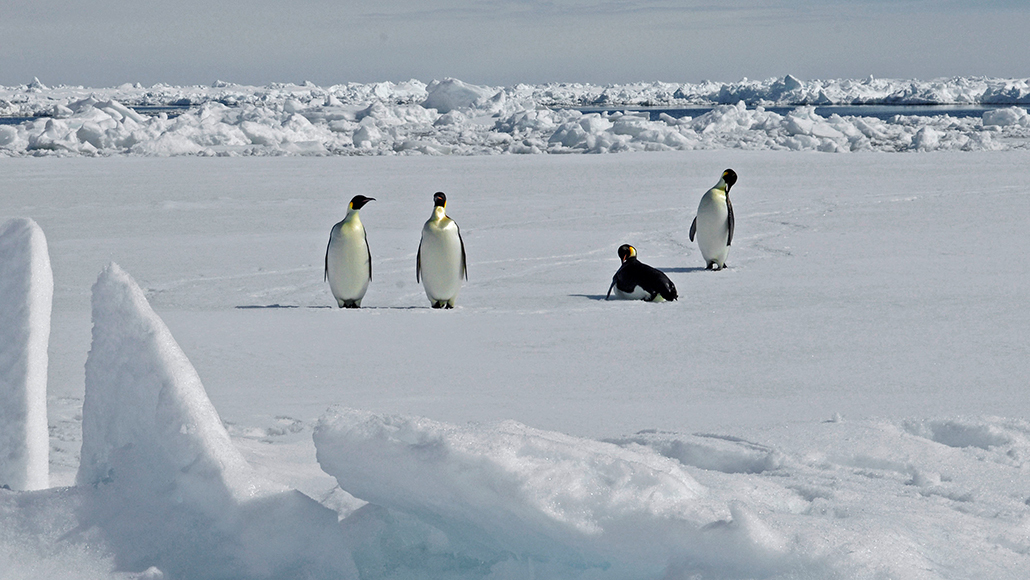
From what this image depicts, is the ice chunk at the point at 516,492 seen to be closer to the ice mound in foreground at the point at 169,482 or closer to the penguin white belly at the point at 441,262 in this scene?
the ice mound in foreground at the point at 169,482

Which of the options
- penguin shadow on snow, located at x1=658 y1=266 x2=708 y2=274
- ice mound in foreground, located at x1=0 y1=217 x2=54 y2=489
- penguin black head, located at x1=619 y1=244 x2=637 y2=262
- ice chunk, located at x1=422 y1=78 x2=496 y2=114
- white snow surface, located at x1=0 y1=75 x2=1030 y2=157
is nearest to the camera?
ice mound in foreground, located at x1=0 y1=217 x2=54 y2=489

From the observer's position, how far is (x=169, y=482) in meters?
A: 1.63

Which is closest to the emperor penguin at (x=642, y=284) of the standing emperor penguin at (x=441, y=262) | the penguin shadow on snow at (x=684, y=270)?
the standing emperor penguin at (x=441, y=262)

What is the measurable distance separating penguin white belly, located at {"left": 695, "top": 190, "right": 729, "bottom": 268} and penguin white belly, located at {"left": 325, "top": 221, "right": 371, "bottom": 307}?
2.21m

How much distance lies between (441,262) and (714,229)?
6.42 ft

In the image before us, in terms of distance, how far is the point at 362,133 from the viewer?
19.7m

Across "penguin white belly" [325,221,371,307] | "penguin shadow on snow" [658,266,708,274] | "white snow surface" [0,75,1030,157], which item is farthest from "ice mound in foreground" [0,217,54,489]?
"white snow surface" [0,75,1030,157]

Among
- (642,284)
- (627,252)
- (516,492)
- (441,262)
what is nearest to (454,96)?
(627,252)

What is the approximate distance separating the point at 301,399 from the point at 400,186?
8954 millimetres

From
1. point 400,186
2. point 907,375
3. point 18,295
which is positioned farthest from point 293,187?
point 18,295

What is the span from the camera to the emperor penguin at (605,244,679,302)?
17.1ft

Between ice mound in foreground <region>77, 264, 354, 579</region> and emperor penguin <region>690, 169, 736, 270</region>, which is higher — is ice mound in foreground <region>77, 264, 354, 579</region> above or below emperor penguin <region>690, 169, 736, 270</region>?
above

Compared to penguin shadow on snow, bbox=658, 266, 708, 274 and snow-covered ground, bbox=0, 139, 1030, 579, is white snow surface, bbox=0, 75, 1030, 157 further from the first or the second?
penguin shadow on snow, bbox=658, 266, 708, 274

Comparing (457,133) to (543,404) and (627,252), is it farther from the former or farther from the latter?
(543,404)
